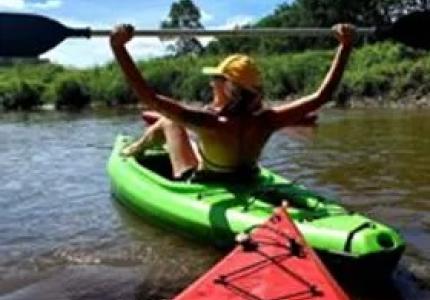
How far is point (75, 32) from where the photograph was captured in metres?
6.22

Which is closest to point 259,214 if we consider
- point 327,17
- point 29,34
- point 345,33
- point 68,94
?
point 345,33

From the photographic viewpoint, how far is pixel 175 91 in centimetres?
3938

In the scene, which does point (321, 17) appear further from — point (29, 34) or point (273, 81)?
point (29, 34)

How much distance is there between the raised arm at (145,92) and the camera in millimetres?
6035

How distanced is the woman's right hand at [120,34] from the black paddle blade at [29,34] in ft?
0.90

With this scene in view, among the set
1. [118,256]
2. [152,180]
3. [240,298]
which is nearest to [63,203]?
[152,180]

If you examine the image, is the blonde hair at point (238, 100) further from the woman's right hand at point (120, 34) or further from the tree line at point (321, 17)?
the tree line at point (321, 17)

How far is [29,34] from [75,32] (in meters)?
0.50

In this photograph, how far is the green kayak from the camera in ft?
18.0

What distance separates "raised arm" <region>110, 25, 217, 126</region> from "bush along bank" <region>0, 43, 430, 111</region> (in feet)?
74.1

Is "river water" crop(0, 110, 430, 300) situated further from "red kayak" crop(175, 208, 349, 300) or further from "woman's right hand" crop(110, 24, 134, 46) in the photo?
"woman's right hand" crop(110, 24, 134, 46)

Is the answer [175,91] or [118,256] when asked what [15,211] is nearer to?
[118,256]

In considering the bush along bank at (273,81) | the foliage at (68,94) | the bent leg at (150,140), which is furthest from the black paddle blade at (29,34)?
the foliage at (68,94)

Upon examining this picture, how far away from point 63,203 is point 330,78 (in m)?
3.80
